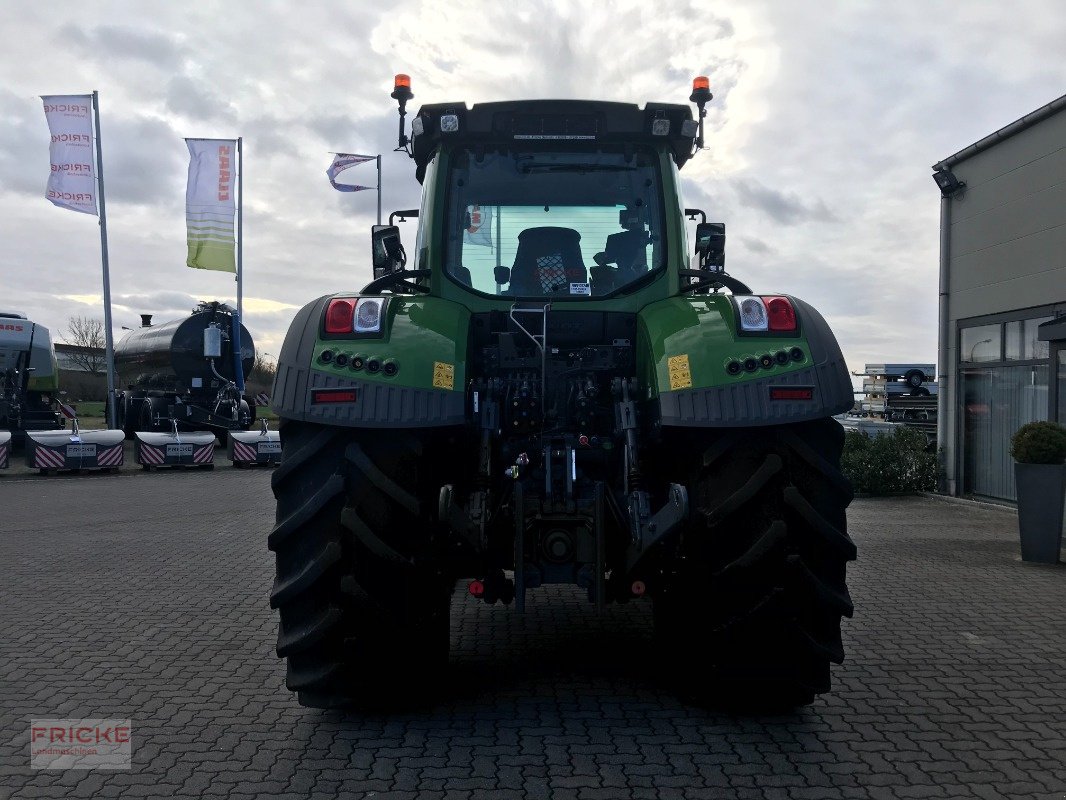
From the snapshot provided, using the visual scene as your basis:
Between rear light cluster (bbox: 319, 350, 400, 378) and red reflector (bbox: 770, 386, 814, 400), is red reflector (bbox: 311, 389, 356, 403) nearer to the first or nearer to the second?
rear light cluster (bbox: 319, 350, 400, 378)

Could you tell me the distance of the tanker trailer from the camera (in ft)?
75.3

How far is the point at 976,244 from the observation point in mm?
13891

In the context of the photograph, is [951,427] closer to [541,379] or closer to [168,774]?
[541,379]

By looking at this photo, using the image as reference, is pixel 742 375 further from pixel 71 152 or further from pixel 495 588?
pixel 71 152

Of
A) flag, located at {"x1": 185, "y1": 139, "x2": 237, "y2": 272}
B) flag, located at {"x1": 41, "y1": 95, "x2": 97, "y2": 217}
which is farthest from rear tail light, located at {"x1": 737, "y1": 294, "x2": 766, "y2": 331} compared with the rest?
flag, located at {"x1": 41, "y1": 95, "x2": 97, "y2": 217}

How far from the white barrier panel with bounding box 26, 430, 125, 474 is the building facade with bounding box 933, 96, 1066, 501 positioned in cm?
1513

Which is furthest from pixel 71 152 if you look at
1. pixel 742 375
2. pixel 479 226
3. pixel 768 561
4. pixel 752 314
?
pixel 768 561

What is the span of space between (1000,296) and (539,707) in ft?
36.4

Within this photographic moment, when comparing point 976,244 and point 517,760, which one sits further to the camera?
point 976,244

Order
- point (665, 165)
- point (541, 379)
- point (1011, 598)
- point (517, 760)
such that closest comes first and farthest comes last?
point (517, 760) < point (541, 379) < point (665, 165) < point (1011, 598)

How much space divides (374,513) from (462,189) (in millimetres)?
2042

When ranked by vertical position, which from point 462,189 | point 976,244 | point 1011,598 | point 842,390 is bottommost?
point 1011,598

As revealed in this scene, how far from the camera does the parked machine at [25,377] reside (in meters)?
→ 22.1

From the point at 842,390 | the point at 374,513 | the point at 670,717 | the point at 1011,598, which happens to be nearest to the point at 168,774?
the point at 374,513
